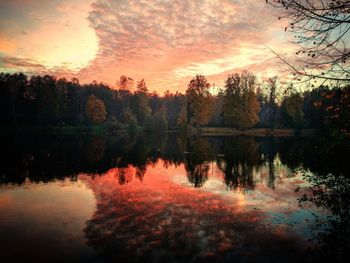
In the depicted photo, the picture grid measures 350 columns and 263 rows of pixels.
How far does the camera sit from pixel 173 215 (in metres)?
13.0

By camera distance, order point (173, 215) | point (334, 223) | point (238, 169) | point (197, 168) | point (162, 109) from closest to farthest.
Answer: point (334, 223), point (173, 215), point (238, 169), point (197, 168), point (162, 109)

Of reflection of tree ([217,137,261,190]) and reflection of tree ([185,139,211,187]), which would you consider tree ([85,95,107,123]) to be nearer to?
reflection of tree ([185,139,211,187])

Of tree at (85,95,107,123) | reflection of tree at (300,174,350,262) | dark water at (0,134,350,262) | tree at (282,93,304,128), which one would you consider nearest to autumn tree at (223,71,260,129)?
tree at (282,93,304,128)

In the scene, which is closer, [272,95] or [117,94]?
[272,95]

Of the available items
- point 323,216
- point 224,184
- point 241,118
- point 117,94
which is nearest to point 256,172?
point 224,184

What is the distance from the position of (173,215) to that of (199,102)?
232 ft

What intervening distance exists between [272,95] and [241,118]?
1779 centimetres

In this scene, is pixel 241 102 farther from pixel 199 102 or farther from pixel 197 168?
pixel 197 168

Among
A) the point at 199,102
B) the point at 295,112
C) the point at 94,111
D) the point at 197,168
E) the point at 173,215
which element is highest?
the point at 199,102

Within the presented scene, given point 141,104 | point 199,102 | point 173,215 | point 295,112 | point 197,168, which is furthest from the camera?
point 141,104

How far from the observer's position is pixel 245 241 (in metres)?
10.1

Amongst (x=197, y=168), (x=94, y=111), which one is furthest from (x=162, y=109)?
(x=197, y=168)

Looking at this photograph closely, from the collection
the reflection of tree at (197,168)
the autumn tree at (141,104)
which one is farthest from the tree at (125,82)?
the reflection of tree at (197,168)

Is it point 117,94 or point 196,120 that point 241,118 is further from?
point 117,94
